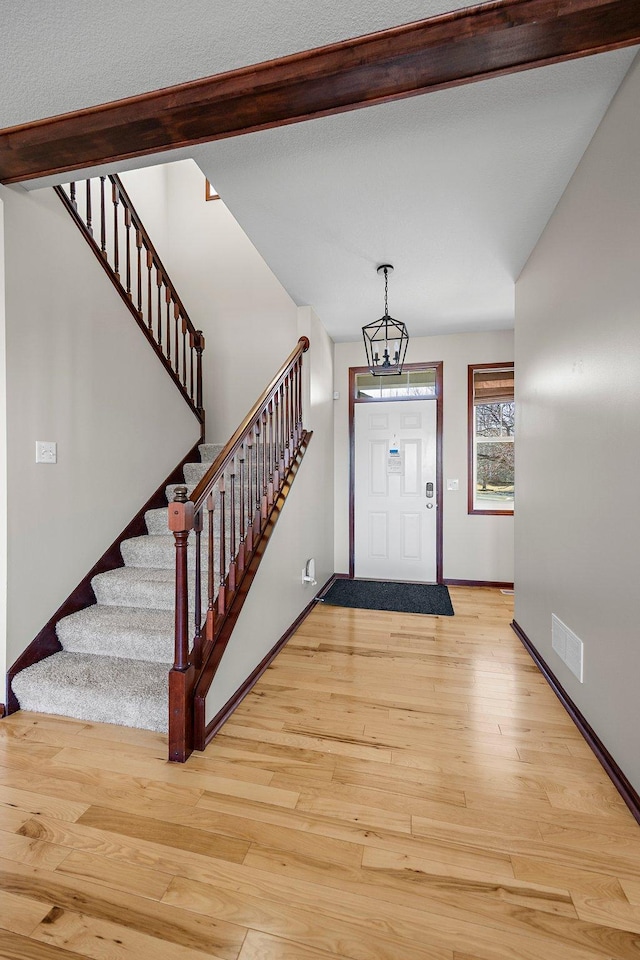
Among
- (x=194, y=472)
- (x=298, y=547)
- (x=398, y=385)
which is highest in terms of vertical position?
(x=398, y=385)

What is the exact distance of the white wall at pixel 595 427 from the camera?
1604 millimetres

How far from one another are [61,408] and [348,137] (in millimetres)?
2006

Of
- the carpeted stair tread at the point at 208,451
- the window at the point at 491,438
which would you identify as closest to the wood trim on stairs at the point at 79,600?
A: the carpeted stair tread at the point at 208,451

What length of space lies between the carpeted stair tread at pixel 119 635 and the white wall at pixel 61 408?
17cm

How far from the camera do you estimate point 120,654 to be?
2385mm

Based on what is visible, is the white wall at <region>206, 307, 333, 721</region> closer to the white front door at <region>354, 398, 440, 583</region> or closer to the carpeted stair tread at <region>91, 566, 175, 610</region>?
the white front door at <region>354, 398, 440, 583</region>

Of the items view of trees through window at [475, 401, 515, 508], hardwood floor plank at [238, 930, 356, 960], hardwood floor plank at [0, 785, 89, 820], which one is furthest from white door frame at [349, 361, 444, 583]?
hardwood floor plank at [238, 930, 356, 960]

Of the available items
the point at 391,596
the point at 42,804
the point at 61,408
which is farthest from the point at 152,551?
the point at 391,596

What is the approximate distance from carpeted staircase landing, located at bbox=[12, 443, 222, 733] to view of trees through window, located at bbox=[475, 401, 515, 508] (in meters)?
3.27

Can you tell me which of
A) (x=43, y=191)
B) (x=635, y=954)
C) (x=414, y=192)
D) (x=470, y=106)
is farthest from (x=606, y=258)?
(x=43, y=191)

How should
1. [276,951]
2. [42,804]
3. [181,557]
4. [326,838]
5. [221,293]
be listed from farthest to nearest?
[221,293]
[181,557]
[42,804]
[326,838]
[276,951]

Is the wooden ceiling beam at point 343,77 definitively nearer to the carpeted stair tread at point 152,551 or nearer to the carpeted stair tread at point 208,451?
the carpeted stair tread at point 152,551

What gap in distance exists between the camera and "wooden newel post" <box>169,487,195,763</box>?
1814mm

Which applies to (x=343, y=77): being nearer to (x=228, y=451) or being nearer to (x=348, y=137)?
(x=348, y=137)
